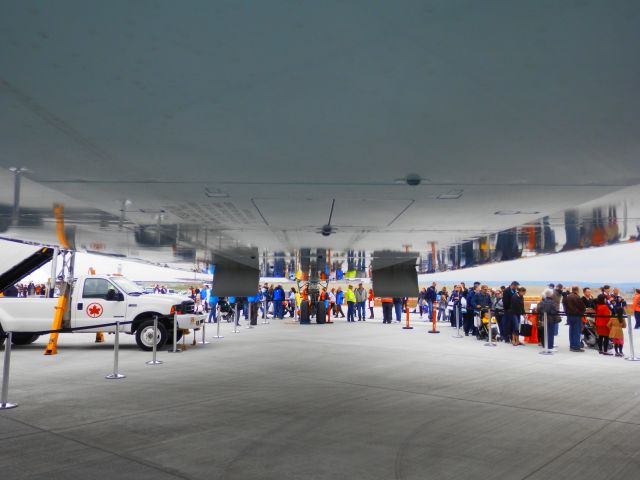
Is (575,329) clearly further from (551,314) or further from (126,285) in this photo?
(126,285)

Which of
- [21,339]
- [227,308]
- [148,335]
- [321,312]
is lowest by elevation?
[21,339]

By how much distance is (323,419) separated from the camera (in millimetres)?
5910

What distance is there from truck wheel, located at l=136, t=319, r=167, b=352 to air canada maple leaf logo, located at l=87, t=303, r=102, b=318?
1.38 meters

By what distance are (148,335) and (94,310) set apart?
6.29 ft

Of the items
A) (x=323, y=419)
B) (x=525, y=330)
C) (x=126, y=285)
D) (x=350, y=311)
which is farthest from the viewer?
(x=350, y=311)

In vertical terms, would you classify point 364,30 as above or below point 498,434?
above

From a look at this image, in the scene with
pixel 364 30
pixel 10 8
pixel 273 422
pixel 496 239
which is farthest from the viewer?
pixel 496 239

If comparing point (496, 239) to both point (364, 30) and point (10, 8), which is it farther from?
point (10, 8)

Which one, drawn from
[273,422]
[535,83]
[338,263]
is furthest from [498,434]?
[338,263]

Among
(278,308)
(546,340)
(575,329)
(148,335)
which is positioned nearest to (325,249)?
(148,335)

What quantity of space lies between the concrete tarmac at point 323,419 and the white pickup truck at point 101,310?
6.87ft

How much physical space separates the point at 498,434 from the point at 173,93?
4880mm

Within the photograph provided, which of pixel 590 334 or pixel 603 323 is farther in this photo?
pixel 590 334

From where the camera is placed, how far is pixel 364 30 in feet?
8.52
